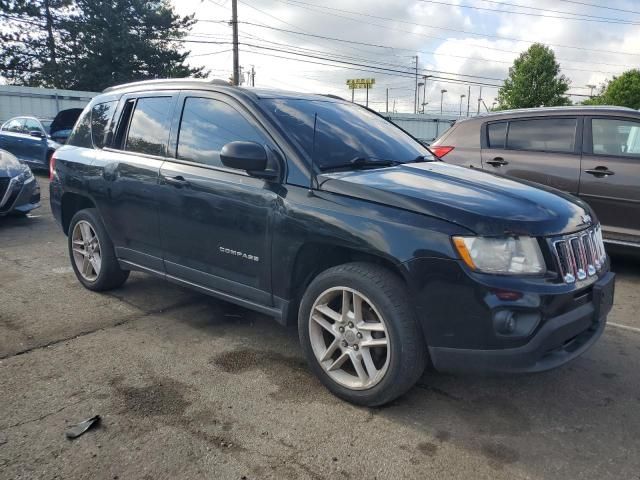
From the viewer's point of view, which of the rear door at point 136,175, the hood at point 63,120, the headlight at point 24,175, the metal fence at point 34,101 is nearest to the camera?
the rear door at point 136,175

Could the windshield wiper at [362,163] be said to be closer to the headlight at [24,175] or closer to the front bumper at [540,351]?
the front bumper at [540,351]

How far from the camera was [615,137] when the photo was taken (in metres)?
5.53

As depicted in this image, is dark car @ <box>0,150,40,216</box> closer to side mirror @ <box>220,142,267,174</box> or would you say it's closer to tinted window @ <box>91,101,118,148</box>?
tinted window @ <box>91,101,118,148</box>

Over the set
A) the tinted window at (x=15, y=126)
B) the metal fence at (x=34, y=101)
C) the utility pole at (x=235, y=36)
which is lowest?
the tinted window at (x=15, y=126)

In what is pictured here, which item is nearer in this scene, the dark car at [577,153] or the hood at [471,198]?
the hood at [471,198]

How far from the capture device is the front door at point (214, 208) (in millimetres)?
3211

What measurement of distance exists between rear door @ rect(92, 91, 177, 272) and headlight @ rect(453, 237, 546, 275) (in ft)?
7.69

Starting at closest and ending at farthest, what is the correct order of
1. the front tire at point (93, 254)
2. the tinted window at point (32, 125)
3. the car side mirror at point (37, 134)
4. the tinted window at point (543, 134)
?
1. the front tire at point (93, 254)
2. the tinted window at point (543, 134)
3. the car side mirror at point (37, 134)
4. the tinted window at point (32, 125)

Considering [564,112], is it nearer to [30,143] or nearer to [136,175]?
[136,175]

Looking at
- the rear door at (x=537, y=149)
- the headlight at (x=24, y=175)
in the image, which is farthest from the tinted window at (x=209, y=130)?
the headlight at (x=24, y=175)

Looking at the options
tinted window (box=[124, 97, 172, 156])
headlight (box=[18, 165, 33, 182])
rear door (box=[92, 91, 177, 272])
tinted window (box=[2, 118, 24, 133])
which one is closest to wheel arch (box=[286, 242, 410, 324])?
rear door (box=[92, 91, 177, 272])

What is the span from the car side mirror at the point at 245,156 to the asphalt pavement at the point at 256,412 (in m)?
1.29

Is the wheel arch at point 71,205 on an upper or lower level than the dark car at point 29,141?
lower

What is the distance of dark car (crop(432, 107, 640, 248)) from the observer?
17.5ft
